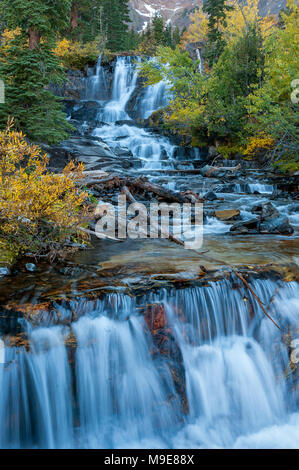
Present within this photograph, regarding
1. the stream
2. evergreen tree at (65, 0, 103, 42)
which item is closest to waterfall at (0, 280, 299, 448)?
the stream

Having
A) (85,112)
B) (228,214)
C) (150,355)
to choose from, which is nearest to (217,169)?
(228,214)

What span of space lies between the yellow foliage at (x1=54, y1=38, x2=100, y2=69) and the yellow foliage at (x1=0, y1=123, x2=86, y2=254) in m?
32.9

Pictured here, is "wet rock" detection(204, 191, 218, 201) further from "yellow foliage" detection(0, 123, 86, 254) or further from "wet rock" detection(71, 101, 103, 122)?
"wet rock" detection(71, 101, 103, 122)

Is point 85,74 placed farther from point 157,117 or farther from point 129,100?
point 157,117

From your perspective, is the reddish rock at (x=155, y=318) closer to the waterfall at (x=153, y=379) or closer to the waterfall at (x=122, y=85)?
the waterfall at (x=153, y=379)

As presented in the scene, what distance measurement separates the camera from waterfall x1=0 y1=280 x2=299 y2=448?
156 inches

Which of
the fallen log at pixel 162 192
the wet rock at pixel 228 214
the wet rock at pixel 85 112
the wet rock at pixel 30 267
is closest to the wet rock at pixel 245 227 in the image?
the wet rock at pixel 228 214

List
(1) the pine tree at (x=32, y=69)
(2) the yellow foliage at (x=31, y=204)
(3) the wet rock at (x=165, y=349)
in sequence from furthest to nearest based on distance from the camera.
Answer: (1) the pine tree at (x=32, y=69) → (2) the yellow foliage at (x=31, y=204) → (3) the wet rock at (x=165, y=349)

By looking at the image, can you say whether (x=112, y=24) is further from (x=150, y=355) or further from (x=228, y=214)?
(x=150, y=355)

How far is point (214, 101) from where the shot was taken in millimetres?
19875

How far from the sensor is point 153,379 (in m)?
4.37

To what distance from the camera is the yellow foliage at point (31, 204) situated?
528cm

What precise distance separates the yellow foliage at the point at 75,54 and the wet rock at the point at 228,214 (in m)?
30.8

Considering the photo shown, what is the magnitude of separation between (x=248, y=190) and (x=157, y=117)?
1396 centimetres
